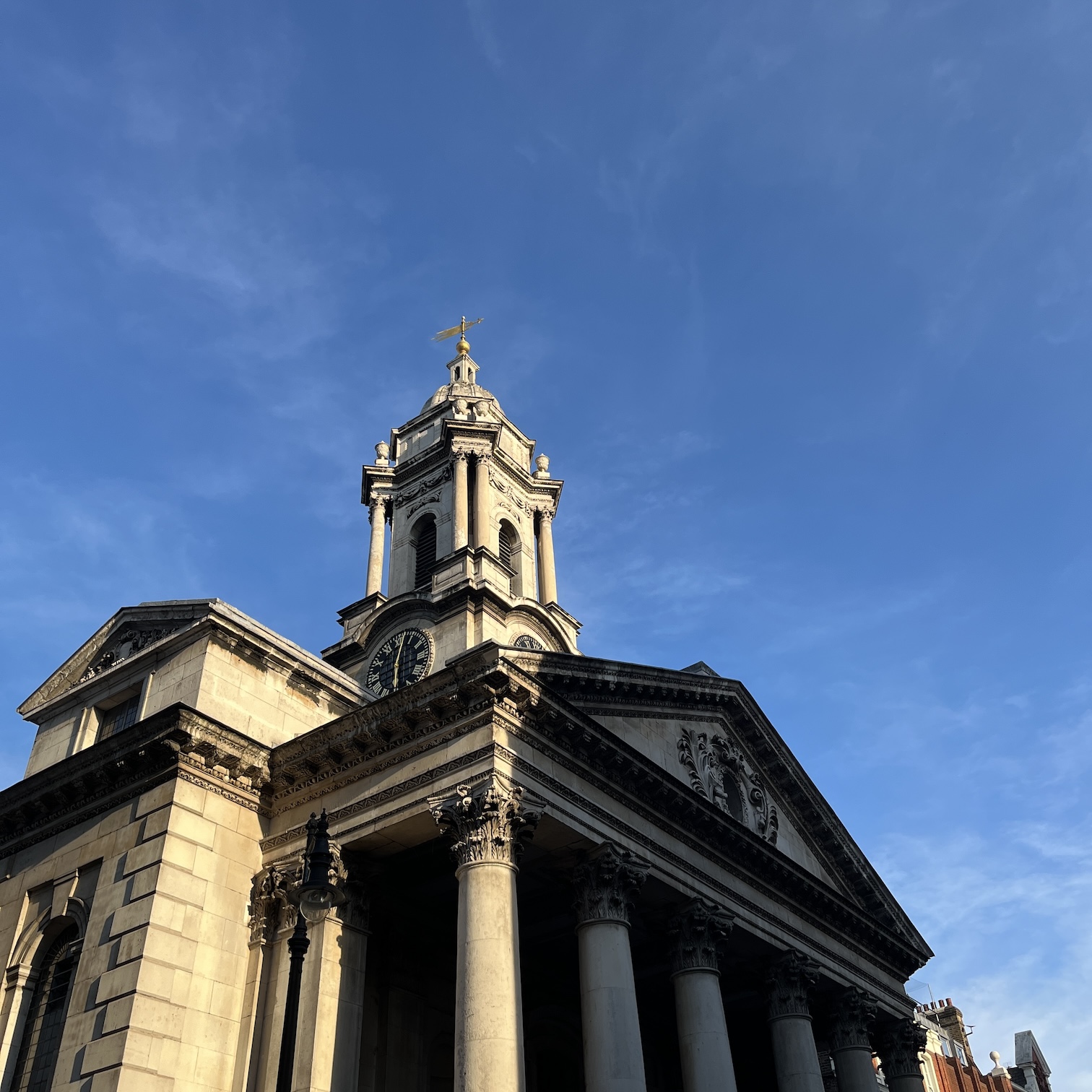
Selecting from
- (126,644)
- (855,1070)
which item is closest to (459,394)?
(126,644)

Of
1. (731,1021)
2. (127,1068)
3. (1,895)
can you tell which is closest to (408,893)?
(127,1068)

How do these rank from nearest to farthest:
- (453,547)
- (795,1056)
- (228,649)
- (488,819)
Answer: (488,819) < (228,649) < (795,1056) < (453,547)

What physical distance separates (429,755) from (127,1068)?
25.5 feet

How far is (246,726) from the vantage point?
84.2 ft

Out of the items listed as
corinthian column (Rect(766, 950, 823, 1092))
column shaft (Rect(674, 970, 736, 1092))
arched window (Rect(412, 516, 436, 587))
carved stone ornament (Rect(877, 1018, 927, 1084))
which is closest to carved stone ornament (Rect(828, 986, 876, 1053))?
carved stone ornament (Rect(877, 1018, 927, 1084))

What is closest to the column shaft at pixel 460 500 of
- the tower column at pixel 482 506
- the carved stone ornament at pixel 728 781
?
the tower column at pixel 482 506

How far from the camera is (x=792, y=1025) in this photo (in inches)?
1097

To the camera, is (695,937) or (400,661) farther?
(400,661)

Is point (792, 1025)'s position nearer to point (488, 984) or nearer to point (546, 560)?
point (488, 984)

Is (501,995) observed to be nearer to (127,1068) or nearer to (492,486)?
(127,1068)

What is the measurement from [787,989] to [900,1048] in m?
8.53

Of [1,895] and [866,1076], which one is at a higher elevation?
[1,895]

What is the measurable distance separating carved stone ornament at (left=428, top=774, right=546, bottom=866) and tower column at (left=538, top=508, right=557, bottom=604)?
78.0ft

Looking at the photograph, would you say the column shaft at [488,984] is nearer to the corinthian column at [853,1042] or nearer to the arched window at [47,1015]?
the arched window at [47,1015]
